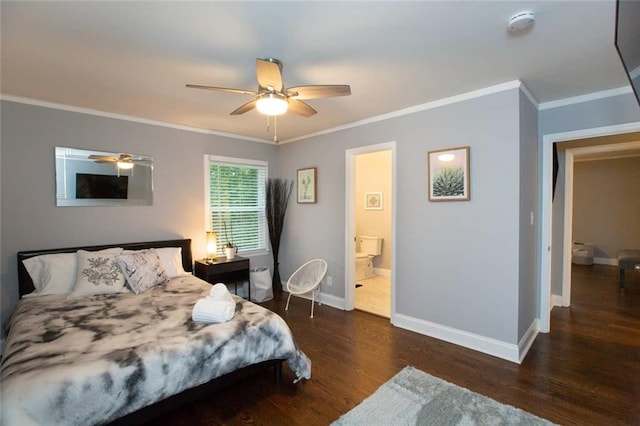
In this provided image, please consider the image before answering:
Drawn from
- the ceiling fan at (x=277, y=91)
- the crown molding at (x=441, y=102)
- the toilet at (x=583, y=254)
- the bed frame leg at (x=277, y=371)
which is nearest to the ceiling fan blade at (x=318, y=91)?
the ceiling fan at (x=277, y=91)

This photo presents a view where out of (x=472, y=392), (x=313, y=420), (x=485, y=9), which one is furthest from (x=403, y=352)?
(x=485, y=9)

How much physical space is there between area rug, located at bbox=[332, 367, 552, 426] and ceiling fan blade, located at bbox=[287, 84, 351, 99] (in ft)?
7.29

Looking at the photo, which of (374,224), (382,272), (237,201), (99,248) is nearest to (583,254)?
(382,272)

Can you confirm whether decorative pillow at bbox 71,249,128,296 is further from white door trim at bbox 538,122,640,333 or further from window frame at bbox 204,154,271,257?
white door trim at bbox 538,122,640,333

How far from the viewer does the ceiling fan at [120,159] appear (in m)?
3.35

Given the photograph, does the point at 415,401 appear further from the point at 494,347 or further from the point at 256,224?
the point at 256,224

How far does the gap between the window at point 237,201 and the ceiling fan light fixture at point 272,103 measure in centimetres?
236

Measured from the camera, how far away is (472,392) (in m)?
2.24

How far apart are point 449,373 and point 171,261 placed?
309 centimetres

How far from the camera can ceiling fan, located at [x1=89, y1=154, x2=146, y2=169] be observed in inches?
132

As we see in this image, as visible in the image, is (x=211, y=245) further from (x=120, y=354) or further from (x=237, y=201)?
(x=120, y=354)

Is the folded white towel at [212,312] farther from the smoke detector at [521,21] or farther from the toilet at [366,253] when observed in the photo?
the toilet at [366,253]

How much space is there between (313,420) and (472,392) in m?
1.21

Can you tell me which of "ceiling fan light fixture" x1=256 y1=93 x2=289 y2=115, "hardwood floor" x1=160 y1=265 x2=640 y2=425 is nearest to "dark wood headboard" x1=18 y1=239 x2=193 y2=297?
"hardwood floor" x1=160 y1=265 x2=640 y2=425
